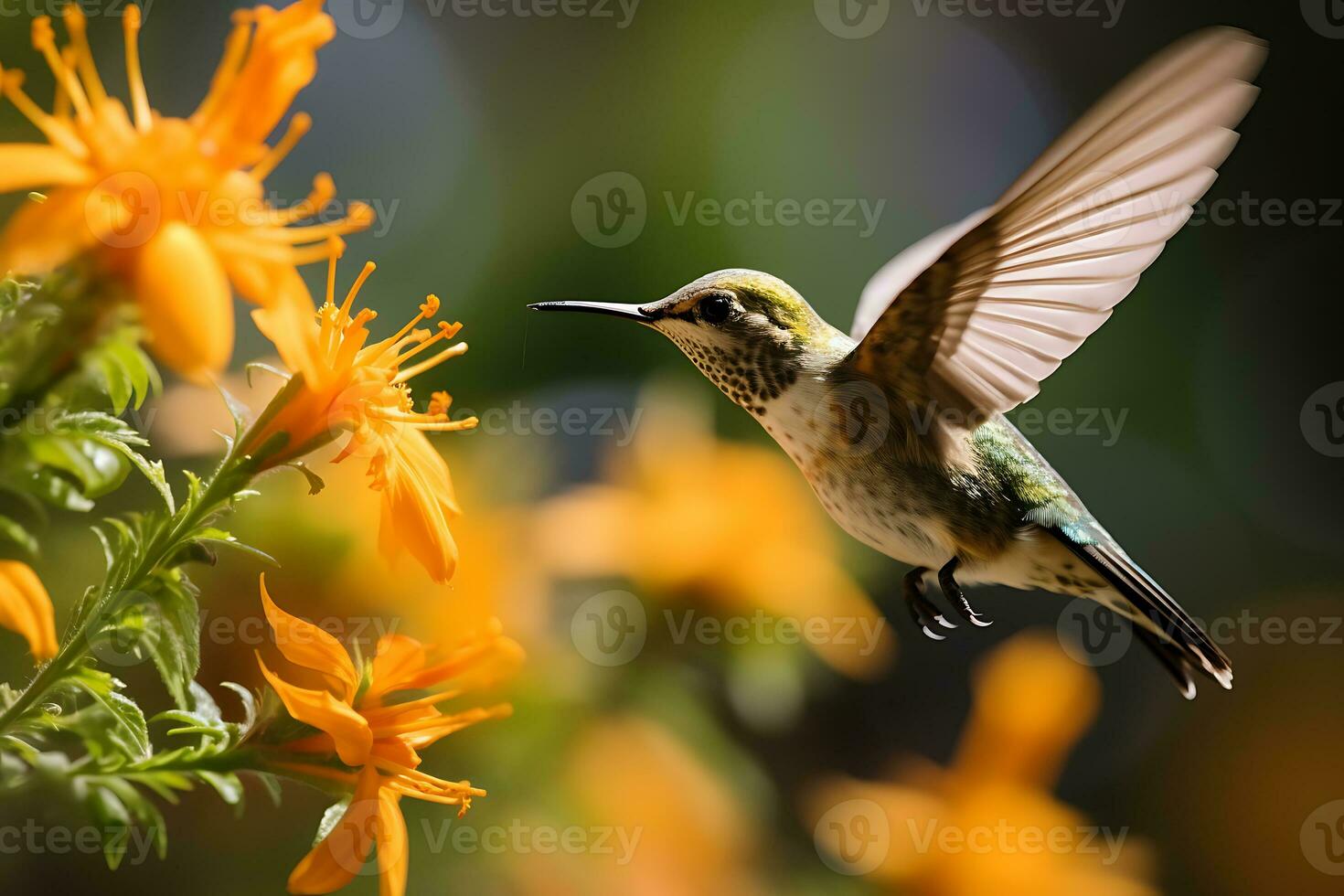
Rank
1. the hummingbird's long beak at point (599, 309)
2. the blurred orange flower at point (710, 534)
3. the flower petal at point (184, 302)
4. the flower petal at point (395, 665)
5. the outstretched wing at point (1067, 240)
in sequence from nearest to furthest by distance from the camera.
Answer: the flower petal at point (184, 302)
the flower petal at point (395, 665)
the outstretched wing at point (1067, 240)
the hummingbird's long beak at point (599, 309)
the blurred orange flower at point (710, 534)

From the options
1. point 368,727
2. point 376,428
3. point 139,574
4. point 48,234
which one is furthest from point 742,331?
point 48,234

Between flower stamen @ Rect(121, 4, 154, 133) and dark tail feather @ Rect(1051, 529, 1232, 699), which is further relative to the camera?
dark tail feather @ Rect(1051, 529, 1232, 699)

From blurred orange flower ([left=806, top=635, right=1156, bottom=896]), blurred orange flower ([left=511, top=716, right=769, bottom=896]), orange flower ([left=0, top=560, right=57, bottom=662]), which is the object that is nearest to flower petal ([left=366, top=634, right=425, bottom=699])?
orange flower ([left=0, top=560, right=57, bottom=662])

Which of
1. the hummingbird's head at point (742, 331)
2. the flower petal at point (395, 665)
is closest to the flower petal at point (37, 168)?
the flower petal at point (395, 665)

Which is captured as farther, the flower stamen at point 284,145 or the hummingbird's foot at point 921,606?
the hummingbird's foot at point 921,606

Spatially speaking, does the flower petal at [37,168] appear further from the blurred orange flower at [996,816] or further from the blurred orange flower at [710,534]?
the blurred orange flower at [996,816]

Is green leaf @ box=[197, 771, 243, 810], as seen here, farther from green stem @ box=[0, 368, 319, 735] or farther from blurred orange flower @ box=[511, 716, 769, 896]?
blurred orange flower @ box=[511, 716, 769, 896]

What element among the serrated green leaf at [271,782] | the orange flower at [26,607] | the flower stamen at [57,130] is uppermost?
the flower stamen at [57,130]
